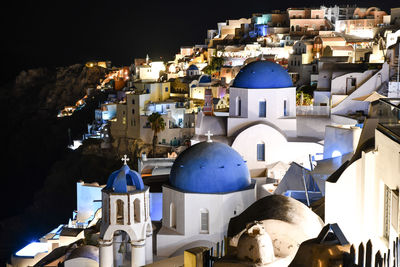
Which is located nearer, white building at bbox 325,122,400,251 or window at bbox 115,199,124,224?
white building at bbox 325,122,400,251

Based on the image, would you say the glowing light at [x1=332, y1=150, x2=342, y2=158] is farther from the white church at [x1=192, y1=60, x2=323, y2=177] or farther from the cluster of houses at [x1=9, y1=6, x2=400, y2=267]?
the white church at [x1=192, y1=60, x2=323, y2=177]

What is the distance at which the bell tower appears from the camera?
14.1m

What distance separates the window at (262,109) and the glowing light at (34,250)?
11681 mm

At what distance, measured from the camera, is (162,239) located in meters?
14.7

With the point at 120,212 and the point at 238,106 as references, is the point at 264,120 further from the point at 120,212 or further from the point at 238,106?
the point at 120,212

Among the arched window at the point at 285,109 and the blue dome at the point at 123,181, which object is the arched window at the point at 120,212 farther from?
the arched window at the point at 285,109

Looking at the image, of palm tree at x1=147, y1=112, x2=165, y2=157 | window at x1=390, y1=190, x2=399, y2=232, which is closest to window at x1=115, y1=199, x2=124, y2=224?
window at x1=390, y1=190, x2=399, y2=232

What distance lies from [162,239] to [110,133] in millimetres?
28697

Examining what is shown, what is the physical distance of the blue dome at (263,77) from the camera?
20938 millimetres

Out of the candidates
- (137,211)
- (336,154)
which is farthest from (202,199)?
(336,154)

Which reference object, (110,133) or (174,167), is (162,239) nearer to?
(174,167)

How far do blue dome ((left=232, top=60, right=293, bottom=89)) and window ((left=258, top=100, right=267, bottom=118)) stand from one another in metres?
0.64

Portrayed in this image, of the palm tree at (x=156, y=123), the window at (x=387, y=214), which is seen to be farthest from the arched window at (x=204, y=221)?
the palm tree at (x=156, y=123)

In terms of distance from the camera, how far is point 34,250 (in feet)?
81.7
